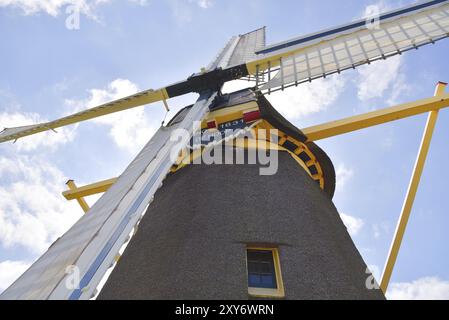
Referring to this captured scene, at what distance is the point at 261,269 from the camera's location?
11.8 feet

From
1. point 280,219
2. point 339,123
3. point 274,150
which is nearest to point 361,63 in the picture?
point 339,123

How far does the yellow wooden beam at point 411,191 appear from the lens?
18.8 feet

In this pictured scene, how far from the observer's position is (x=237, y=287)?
3.14 metres

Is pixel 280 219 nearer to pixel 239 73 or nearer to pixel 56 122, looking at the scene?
pixel 239 73

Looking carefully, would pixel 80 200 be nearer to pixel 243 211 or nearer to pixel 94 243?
pixel 243 211

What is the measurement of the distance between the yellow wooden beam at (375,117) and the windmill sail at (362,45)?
903mm

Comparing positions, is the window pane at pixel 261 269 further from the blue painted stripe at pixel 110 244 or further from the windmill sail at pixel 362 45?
the windmill sail at pixel 362 45

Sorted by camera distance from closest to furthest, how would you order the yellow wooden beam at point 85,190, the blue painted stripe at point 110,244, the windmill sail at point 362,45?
the blue painted stripe at point 110,244
the windmill sail at point 362,45
the yellow wooden beam at point 85,190

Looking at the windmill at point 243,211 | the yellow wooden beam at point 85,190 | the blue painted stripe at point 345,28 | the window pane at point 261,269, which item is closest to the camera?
the windmill at point 243,211

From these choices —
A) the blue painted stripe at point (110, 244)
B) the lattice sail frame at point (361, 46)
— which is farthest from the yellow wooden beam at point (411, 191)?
the blue painted stripe at point (110, 244)

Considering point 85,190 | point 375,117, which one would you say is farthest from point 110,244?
point 375,117

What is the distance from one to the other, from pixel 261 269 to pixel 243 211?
2.36 ft

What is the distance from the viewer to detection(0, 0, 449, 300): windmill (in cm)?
312

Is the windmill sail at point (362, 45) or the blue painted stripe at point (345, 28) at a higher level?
the blue painted stripe at point (345, 28)
